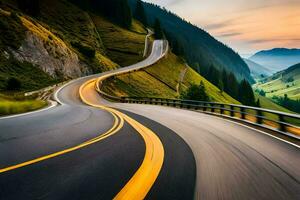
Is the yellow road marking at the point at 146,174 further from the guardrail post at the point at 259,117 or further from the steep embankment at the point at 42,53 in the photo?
the steep embankment at the point at 42,53

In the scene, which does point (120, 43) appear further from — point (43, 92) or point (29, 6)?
point (43, 92)

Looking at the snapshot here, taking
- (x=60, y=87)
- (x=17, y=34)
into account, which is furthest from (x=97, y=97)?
(x=17, y=34)

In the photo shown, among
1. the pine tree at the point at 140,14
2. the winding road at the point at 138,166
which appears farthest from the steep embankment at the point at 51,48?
the pine tree at the point at 140,14

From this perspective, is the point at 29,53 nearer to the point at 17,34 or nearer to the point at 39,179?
the point at 17,34

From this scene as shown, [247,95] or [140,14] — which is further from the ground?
[140,14]

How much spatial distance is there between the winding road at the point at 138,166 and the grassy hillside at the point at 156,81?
2264 inches

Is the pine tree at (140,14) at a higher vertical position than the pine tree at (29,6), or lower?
higher

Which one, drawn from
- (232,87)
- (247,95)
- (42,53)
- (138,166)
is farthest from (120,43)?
(138,166)

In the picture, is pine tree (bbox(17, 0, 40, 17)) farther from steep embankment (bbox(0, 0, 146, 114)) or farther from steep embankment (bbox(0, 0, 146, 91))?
steep embankment (bbox(0, 0, 146, 91))

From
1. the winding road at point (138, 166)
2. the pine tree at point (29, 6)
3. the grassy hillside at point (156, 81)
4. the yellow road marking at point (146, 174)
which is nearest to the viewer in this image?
the yellow road marking at point (146, 174)

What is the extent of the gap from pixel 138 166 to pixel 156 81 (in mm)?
81188

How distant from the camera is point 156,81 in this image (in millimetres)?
86875

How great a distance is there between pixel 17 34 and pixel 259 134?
55.9 metres

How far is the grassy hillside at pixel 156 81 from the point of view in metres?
70.9
